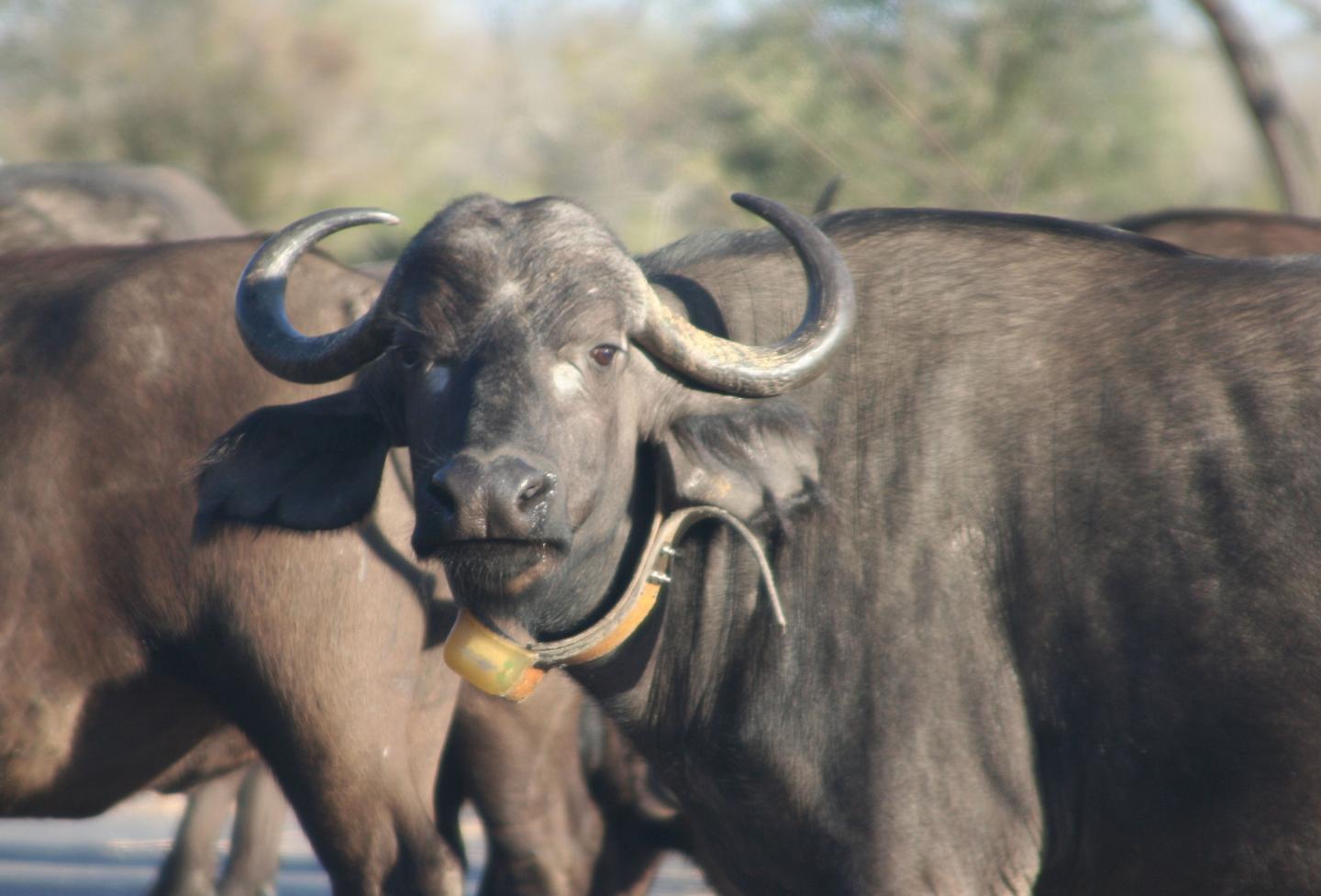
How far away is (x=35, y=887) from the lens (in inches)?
291

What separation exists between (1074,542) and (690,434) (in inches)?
35.1

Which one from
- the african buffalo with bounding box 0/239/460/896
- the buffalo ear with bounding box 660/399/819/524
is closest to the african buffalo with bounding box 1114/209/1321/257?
the buffalo ear with bounding box 660/399/819/524

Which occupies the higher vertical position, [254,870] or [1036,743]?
[1036,743]

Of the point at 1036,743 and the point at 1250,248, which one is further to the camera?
the point at 1250,248

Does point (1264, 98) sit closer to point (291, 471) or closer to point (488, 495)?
point (291, 471)

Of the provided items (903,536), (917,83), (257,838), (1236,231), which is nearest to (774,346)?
(903,536)

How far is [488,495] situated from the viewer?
3.30 meters

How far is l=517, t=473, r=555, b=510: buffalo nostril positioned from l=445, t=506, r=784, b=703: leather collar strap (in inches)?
16.1

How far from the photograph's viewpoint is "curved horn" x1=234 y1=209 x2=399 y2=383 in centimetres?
385

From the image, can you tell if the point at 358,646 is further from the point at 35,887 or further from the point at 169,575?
the point at 35,887

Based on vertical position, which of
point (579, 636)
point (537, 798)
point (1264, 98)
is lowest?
point (537, 798)

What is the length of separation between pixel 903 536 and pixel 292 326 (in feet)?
5.13

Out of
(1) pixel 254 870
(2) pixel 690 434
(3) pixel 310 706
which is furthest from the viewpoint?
(1) pixel 254 870

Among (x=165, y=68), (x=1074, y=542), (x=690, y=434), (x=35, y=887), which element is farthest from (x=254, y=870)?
(x=165, y=68)
